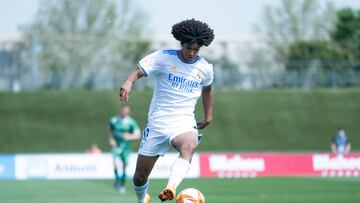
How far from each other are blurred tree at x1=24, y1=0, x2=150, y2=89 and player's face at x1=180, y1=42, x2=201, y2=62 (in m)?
39.3

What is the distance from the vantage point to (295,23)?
59375mm

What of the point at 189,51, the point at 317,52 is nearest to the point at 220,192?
the point at 189,51

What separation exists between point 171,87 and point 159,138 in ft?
2.21

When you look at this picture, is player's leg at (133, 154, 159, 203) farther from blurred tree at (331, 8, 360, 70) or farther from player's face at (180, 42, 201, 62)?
blurred tree at (331, 8, 360, 70)

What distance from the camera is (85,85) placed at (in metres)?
41.2

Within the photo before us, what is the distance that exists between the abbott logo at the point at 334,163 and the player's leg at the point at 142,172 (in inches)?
683

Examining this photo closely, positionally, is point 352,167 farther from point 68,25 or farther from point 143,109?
point 68,25

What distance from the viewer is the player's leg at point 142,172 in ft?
36.1

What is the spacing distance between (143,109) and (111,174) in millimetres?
A: 13045

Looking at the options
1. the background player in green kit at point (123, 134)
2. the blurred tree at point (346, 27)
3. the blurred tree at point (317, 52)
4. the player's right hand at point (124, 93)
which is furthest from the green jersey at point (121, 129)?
the blurred tree at point (346, 27)

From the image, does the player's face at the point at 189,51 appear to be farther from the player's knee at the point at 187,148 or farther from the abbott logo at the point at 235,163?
the abbott logo at the point at 235,163

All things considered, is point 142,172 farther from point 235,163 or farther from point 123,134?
point 235,163

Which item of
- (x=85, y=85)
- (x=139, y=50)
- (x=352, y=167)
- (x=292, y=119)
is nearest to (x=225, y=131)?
(x=292, y=119)

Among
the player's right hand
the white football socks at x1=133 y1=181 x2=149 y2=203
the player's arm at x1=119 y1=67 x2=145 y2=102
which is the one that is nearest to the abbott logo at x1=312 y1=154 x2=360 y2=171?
the white football socks at x1=133 y1=181 x2=149 y2=203
